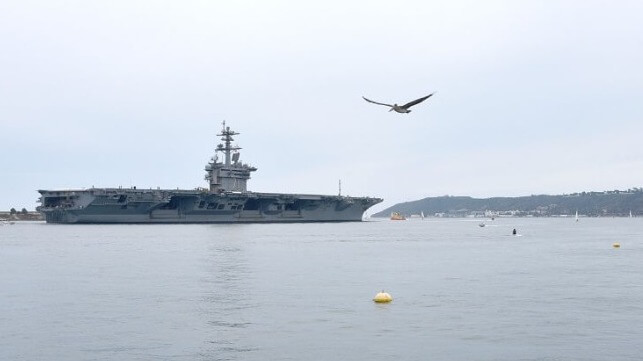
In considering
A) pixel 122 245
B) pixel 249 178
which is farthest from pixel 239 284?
pixel 249 178

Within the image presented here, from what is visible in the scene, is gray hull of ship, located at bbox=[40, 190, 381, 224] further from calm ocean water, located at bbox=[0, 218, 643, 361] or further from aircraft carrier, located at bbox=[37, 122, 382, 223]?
calm ocean water, located at bbox=[0, 218, 643, 361]

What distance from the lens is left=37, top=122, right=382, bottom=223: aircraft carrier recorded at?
90.4 metres

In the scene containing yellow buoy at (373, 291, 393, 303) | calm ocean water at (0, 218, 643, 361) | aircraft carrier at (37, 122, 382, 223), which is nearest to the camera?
calm ocean water at (0, 218, 643, 361)

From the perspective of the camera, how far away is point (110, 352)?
656 inches

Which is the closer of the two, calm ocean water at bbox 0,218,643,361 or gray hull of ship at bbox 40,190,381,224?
calm ocean water at bbox 0,218,643,361

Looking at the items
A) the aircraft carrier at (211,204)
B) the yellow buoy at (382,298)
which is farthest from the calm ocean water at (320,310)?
the aircraft carrier at (211,204)

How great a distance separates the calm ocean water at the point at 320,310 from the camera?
17.0m

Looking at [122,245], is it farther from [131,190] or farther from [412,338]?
[412,338]

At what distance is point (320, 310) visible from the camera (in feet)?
73.8

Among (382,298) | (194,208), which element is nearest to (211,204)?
(194,208)

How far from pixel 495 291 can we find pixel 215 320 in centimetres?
1085

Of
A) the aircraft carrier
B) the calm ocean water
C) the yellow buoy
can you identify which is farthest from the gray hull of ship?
the yellow buoy

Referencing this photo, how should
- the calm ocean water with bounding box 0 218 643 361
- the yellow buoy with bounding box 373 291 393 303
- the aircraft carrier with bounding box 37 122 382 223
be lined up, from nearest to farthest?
the calm ocean water with bounding box 0 218 643 361 < the yellow buoy with bounding box 373 291 393 303 < the aircraft carrier with bounding box 37 122 382 223

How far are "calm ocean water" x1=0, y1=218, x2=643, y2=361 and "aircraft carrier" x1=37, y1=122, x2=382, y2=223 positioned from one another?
50648 millimetres
